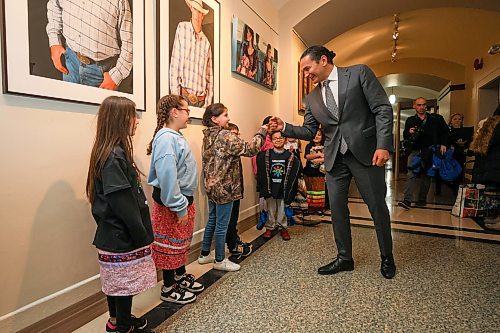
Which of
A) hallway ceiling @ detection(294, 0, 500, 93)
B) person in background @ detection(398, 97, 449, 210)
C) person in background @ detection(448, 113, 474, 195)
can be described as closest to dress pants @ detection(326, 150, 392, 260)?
person in background @ detection(398, 97, 449, 210)

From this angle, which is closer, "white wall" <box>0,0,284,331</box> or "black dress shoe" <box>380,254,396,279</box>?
"white wall" <box>0,0,284,331</box>

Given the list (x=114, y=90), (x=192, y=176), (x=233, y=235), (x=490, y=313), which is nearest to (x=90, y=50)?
(x=114, y=90)

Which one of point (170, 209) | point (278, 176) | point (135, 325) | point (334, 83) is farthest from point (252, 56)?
point (135, 325)

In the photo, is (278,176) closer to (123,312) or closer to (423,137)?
(123,312)

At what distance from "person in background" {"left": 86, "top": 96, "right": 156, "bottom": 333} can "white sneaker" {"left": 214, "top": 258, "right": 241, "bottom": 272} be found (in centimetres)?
87

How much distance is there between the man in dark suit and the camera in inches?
80.7

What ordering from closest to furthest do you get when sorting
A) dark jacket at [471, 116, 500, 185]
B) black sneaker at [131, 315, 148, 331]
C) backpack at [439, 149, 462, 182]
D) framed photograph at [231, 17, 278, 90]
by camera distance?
black sneaker at [131, 315, 148, 331] < framed photograph at [231, 17, 278, 90] < dark jacket at [471, 116, 500, 185] < backpack at [439, 149, 462, 182]

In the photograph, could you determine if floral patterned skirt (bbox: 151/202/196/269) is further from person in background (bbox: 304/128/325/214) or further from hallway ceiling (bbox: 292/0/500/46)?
hallway ceiling (bbox: 292/0/500/46)

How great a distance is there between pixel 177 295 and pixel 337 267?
3.58 ft

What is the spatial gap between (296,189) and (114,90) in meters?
2.00

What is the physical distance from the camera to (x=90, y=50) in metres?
1.64

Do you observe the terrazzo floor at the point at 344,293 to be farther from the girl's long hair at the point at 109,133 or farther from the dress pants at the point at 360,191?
the girl's long hair at the point at 109,133

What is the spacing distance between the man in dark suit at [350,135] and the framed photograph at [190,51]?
74cm

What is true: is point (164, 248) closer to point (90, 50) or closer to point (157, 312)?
point (157, 312)
